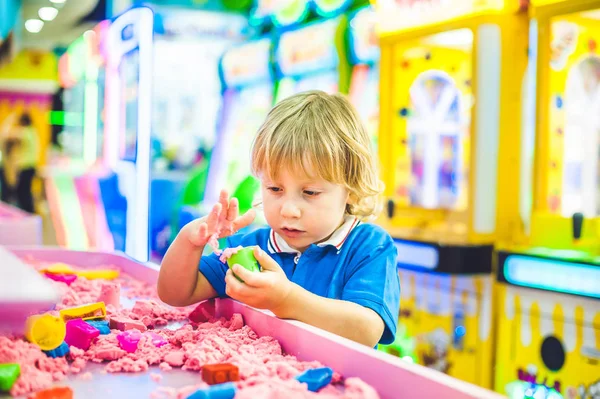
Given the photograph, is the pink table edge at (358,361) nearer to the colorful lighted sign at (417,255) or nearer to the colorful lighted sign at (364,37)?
the colorful lighted sign at (417,255)

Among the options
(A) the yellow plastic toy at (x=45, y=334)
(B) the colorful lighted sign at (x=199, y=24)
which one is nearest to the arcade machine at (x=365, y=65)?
(A) the yellow plastic toy at (x=45, y=334)

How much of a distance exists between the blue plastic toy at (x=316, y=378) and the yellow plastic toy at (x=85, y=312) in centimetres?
51

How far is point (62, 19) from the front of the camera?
860 centimetres

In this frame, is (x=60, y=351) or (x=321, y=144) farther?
(x=321, y=144)

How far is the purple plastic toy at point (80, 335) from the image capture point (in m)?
0.96

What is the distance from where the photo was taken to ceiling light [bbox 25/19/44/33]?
28.3 ft

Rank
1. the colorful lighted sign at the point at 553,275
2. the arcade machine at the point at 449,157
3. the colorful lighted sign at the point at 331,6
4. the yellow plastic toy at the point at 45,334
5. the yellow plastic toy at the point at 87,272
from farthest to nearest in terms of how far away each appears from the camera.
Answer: the colorful lighted sign at the point at 331,6 < the arcade machine at the point at 449,157 < the colorful lighted sign at the point at 553,275 < the yellow plastic toy at the point at 87,272 < the yellow plastic toy at the point at 45,334

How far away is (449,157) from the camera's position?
9.33ft

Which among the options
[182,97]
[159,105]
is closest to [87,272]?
[182,97]

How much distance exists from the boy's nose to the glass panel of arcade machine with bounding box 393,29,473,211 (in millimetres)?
1606

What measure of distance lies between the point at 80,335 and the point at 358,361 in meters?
0.43

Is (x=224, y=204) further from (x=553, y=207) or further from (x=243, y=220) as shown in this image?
(x=553, y=207)

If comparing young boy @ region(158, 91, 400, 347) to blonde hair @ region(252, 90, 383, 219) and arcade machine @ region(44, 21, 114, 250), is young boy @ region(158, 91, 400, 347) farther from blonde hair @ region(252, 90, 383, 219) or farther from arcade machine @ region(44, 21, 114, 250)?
arcade machine @ region(44, 21, 114, 250)

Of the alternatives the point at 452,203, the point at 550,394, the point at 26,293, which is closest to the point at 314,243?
the point at 26,293
